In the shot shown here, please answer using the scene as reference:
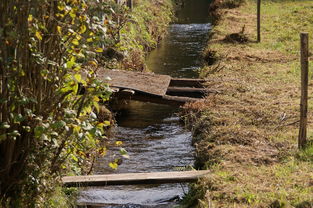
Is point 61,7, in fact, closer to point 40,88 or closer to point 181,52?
point 40,88

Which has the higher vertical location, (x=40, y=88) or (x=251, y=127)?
(x=40, y=88)

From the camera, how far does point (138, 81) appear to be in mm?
12711

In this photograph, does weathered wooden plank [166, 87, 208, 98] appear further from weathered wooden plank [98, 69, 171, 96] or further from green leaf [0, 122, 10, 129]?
green leaf [0, 122, 10, 129]

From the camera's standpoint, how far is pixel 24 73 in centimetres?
638

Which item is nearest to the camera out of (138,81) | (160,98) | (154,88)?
(160,98)

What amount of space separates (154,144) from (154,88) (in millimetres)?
1607

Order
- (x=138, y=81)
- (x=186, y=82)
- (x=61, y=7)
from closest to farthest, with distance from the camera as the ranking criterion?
1. (x=61, y=7)
2. (x=138, y=81)
3. (x=186, y=82)

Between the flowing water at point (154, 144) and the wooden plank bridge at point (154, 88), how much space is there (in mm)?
644

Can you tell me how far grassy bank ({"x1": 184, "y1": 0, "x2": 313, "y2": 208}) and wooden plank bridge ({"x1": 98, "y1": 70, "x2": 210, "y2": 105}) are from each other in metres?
0.42

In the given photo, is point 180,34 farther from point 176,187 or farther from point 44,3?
point 44,3

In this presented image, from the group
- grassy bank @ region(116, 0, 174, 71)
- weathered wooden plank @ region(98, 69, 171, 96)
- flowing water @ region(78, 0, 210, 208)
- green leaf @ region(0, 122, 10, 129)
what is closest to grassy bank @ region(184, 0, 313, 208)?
flowing water @ region(78, 0, 210, 208)

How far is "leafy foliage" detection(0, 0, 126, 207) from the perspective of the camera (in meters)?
6.08

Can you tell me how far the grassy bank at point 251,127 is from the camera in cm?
721

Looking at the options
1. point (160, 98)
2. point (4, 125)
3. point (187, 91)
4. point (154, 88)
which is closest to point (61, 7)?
point (4, 125)
